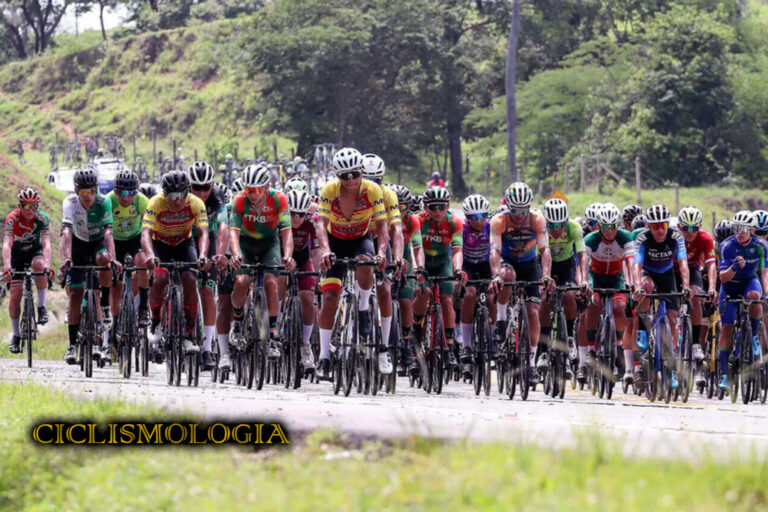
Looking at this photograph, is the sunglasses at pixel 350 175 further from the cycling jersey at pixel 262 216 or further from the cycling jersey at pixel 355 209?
the cycling jersey at pixel 262 216

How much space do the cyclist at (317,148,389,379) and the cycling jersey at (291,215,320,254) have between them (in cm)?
219

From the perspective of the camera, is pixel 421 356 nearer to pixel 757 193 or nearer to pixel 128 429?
pixel 128 429

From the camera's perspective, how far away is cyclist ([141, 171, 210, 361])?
52.0ft

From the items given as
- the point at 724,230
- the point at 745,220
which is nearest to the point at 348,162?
the point at 745,220

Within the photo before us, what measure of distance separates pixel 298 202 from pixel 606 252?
3800 millimetres

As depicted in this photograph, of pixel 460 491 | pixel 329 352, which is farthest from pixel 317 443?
pixel 329 352

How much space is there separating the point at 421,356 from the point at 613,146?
44475mm

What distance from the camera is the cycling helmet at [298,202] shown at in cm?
1744

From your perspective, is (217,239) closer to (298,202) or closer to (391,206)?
(298,202)

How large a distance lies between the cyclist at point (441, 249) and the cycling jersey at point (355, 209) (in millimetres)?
2362

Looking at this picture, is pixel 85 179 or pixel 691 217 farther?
pixel 691 217

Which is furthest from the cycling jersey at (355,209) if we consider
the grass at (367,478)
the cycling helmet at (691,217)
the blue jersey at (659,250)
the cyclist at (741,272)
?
the cyclist at (741,272)

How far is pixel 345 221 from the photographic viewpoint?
15.1 meters

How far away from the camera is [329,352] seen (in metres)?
15.2
